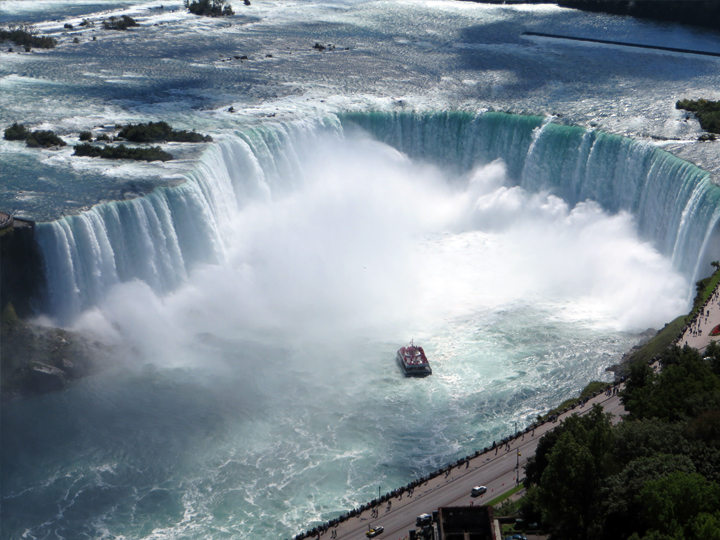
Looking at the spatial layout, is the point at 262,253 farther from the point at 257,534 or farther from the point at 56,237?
the point at 257,534

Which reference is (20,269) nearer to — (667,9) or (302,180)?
(302,180)

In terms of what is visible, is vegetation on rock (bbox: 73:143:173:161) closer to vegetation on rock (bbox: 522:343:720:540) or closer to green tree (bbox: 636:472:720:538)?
vegetation on rock (bbox: 522:343:720:540)

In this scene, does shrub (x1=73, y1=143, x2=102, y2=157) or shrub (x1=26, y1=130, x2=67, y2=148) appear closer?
shrub (x1=73, y1=143, x2=102, y2=157)

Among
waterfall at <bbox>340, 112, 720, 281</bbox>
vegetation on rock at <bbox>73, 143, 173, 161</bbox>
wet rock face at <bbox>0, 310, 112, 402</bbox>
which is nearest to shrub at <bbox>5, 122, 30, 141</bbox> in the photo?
vegetation on rock at <bbox>73, 143, 173, 161</bbox>

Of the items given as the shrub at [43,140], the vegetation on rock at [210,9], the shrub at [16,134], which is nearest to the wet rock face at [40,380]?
the shrub at [43,140]

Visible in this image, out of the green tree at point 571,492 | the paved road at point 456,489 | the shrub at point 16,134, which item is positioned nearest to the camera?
the green tree at point 571,492

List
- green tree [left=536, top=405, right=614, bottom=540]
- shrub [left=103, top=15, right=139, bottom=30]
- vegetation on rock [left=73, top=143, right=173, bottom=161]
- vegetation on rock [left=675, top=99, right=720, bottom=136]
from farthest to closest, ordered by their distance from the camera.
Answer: shrub [left=103, top=15, right=139, bottom=30]
vegetation on rock [left=675, top=99, right=720, bottom=136]
vegetation on rock [left=73, top=143, right=173, bottom=161]
green tree [left=536, top=405, right=614, bottom=540]

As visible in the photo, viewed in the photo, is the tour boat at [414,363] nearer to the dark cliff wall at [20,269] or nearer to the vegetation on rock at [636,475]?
the vegetation on rock at [636,475]
